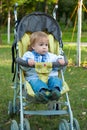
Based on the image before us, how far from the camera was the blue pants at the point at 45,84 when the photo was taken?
518cm

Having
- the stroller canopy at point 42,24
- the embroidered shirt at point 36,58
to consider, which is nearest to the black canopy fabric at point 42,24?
the stroller canopy at point 42,24

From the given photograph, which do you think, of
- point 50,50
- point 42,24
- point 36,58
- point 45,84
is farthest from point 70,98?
point 45,84

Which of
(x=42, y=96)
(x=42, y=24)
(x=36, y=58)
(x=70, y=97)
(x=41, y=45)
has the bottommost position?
(x=70, y=97)

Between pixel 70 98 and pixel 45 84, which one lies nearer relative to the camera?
pixel 45 84

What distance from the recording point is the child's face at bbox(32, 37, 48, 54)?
18.2ft

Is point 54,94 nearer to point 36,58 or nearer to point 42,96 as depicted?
point 42,96

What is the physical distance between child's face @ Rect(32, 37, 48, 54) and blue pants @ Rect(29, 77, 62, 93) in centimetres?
45

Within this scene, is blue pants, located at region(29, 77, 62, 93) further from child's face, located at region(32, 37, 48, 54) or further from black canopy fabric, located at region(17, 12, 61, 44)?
black canopy fabric, located at region(17, 12, 61, 44)

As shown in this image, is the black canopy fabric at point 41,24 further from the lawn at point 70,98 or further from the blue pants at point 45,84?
the lawn at point 70,98

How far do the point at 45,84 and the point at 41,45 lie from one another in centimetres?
60

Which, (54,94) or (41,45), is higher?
(41,45)

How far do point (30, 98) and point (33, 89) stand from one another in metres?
0.12

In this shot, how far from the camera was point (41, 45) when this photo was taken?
5598mm

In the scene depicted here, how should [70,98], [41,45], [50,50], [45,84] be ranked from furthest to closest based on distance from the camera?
[70,98] < [50,50] < [41,45] < [45,84]
